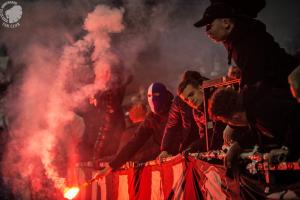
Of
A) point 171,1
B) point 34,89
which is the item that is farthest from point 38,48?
point 171,1

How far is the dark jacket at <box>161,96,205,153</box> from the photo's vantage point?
6781 mm

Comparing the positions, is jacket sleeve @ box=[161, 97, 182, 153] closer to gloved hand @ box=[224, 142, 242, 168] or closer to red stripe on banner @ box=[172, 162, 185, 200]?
red stripe on banner @ box=[172, 162, 185, 200]

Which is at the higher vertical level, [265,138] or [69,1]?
[69,1]

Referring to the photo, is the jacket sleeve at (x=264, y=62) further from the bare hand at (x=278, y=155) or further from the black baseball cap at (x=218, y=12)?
the bare hand at (x=278, y=155)

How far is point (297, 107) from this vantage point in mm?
3771

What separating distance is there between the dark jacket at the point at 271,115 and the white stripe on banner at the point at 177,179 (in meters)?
1.45

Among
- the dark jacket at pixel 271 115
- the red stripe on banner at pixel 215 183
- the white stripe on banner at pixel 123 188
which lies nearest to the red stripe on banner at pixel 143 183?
the white stripe on banner at pixel 123 188

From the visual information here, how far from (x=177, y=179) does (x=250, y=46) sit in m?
2.32

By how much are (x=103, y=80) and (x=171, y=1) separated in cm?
403

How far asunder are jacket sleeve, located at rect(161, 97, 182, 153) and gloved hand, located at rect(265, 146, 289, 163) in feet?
11.3

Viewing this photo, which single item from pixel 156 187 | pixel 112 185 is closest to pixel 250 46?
pixel 156 187

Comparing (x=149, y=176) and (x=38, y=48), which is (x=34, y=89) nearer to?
(x=38, y=48)

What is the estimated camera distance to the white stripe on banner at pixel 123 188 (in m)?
6.73

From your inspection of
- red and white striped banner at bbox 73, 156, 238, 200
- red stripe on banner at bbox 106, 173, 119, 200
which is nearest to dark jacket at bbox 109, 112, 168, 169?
red stripe on banner at bbox 106, 173, 119, 200
